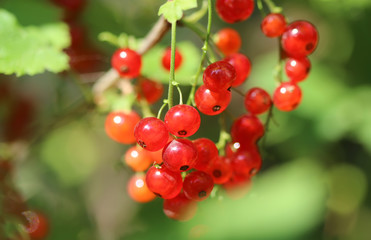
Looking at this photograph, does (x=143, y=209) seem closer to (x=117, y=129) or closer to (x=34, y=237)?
(x=34, y=237)

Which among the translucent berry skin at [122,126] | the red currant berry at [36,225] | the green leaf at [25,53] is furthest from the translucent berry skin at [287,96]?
the red currant berry at [36,225]

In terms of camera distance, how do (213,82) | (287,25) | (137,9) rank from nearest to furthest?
(213,82) → (287,25) → (137,9)

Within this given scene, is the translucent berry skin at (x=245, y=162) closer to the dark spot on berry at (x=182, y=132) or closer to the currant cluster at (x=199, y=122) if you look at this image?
the currant cluster at (x=199, y=122)

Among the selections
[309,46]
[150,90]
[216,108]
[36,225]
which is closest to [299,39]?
[309,46]

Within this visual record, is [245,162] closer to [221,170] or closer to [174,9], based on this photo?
[221,170]

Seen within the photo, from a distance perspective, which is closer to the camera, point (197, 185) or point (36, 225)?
point (197, 185)

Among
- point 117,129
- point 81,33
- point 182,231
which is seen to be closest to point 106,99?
point 117,129
